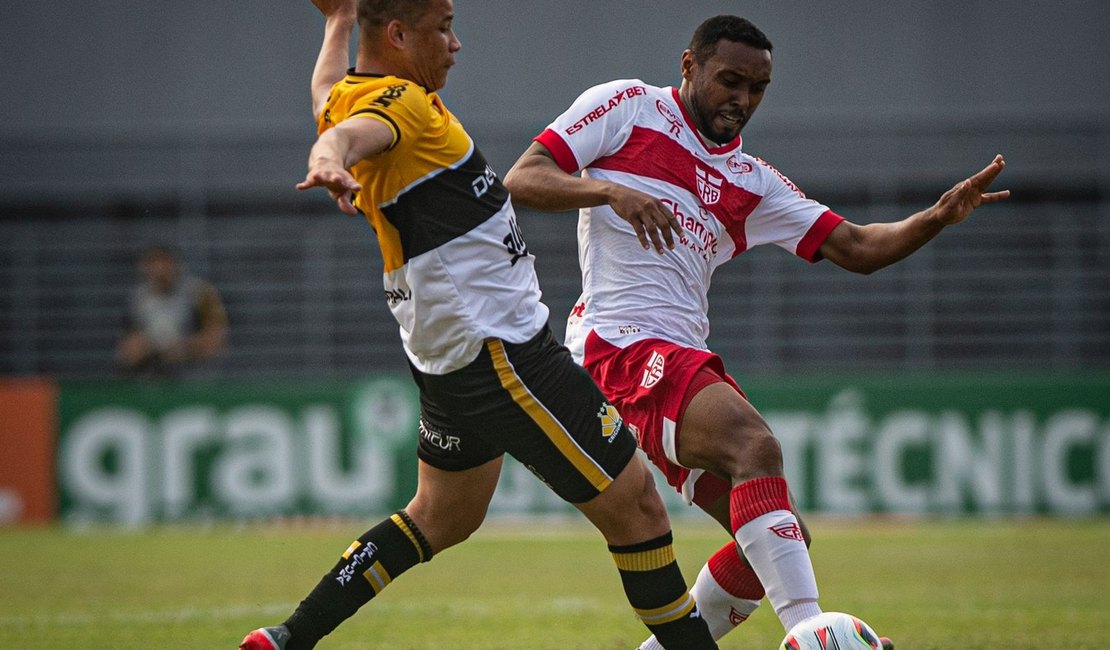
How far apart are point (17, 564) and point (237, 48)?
909 centimetres

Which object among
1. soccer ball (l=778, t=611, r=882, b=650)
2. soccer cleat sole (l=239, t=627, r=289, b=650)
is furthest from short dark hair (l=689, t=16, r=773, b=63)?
A: soccer cleat sole (l=239, t=627, r=289, b=650)

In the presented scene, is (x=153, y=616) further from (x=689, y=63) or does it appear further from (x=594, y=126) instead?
(x=689, y=63)

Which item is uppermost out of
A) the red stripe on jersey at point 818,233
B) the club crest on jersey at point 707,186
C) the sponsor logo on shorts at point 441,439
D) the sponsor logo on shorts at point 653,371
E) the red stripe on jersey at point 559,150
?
the red stripe on jersey at point 559,150

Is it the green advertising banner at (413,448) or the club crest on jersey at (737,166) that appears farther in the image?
the green advertising banner at (413,448)

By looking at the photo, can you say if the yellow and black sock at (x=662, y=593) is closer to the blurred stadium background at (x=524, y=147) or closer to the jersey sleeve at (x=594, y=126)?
the jersey sleeve at (x=594, y=126)

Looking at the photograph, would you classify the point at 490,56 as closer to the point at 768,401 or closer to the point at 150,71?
the point at 150,71

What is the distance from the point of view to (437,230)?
5.10 m

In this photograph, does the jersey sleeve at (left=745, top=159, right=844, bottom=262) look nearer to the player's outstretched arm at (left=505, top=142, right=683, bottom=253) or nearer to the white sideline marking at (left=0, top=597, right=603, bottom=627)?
the player's outstretched arm at (left=505, top=142, right=683, bottom=253)

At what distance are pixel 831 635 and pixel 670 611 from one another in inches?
22.0

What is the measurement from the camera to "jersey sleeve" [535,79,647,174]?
6.08 meters

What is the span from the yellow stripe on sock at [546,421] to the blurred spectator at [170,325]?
11.2 meters

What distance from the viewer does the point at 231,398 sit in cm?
1532

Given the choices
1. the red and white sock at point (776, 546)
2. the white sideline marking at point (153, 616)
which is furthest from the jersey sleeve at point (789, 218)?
the white sideline marking at point (153, 616)

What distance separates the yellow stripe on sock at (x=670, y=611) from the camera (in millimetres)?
5371
